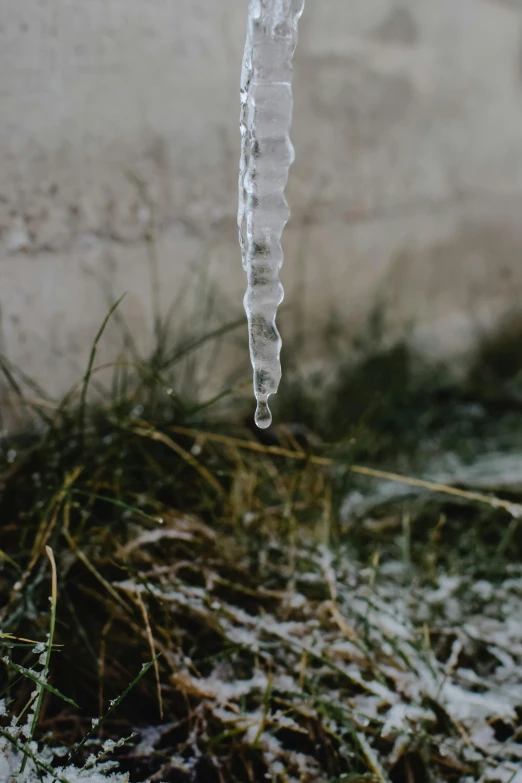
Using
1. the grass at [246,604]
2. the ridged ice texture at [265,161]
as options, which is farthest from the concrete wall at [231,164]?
the ridged ice texture at [265,161]

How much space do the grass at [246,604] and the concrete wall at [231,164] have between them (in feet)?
0.67

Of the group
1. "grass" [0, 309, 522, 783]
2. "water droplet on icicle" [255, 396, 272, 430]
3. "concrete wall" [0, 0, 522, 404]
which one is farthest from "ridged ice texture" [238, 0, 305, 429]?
"concrete wall" [0, 0, 522, 404]

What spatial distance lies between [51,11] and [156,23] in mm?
207

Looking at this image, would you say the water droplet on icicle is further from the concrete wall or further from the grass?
the concrete wall

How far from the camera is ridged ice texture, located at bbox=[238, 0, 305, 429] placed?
787mm

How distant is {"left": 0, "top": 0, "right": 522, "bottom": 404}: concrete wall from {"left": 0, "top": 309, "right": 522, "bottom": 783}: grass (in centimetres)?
20

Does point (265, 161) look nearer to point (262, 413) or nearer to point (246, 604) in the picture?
point (262, 413)

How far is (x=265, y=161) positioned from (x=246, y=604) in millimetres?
Result: 575

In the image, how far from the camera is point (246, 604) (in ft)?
3.15

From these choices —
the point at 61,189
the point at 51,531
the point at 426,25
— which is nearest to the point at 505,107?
the point at 426,25

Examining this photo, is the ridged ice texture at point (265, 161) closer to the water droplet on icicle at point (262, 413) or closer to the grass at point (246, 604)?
the water droplet on icicle at point (262, 413)

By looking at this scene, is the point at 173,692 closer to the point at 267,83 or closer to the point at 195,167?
the point at 267,83

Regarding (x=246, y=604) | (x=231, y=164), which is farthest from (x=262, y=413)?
(x=231, y=164)

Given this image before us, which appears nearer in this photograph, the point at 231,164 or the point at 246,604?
the point at 246,604
